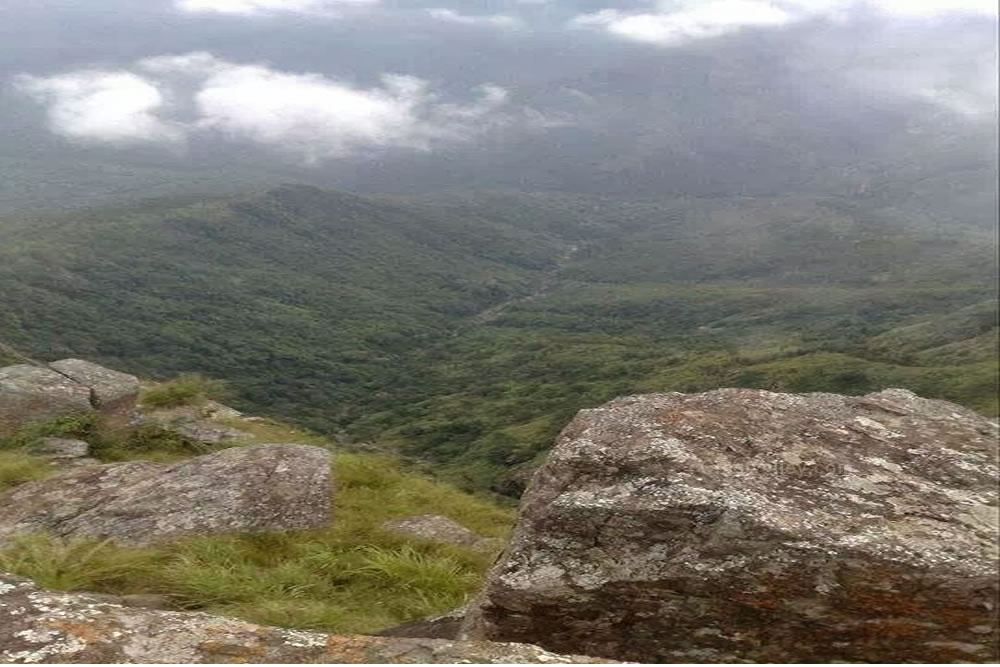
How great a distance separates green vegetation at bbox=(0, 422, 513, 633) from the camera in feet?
22.8

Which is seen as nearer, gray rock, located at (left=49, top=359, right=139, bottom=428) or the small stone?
the small stone

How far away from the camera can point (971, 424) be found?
29.1ft

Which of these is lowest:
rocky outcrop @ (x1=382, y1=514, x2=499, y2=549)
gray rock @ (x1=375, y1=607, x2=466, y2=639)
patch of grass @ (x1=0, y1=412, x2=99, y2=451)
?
rocky outcrop @ (x1=382, y1=514, x2=499, y2=549)

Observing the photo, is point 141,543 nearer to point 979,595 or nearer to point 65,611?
point 65,611

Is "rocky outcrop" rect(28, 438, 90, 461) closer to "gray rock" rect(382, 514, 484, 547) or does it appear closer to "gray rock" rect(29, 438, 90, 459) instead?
"gray rock" rect(29, 438, 90, 459)

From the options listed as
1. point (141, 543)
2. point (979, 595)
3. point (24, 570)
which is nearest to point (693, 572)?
point (979, 595)

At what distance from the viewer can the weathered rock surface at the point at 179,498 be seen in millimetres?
10867

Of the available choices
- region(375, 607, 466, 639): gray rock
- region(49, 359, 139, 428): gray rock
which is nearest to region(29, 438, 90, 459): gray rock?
region(49, 359, 139, 428): gray rock

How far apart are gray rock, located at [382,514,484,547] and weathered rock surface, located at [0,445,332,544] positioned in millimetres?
1364

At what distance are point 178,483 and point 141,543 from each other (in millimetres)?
1997

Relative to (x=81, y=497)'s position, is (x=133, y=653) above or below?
above

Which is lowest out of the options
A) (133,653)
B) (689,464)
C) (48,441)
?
(48,441)

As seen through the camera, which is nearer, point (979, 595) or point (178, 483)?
point (979, 595)

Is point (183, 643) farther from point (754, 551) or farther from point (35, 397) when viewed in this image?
point (35, 397)
